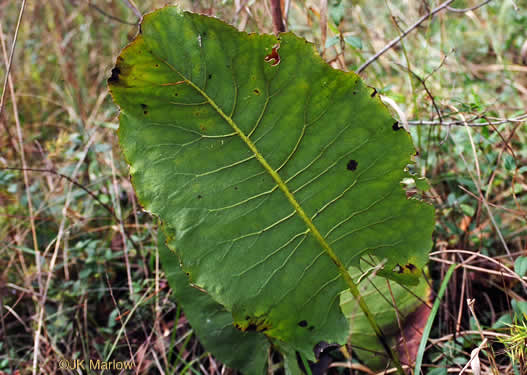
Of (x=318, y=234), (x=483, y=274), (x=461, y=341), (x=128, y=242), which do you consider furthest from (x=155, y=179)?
(x=483, y=274)

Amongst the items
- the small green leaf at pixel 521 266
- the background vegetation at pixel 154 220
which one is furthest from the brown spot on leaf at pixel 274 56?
the small green leaf at pixel 521 266

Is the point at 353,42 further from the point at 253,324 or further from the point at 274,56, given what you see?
the point at 253,324

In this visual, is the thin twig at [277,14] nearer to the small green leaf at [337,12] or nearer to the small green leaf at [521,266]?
the small green leaf at [337,12]

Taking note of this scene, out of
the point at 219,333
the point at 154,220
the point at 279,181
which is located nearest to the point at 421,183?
the point at 279,181

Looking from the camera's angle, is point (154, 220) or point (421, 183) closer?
point (421, 183)

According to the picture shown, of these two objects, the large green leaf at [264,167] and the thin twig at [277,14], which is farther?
the thin twig at [277,14]

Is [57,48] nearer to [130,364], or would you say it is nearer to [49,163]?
[49,163]
